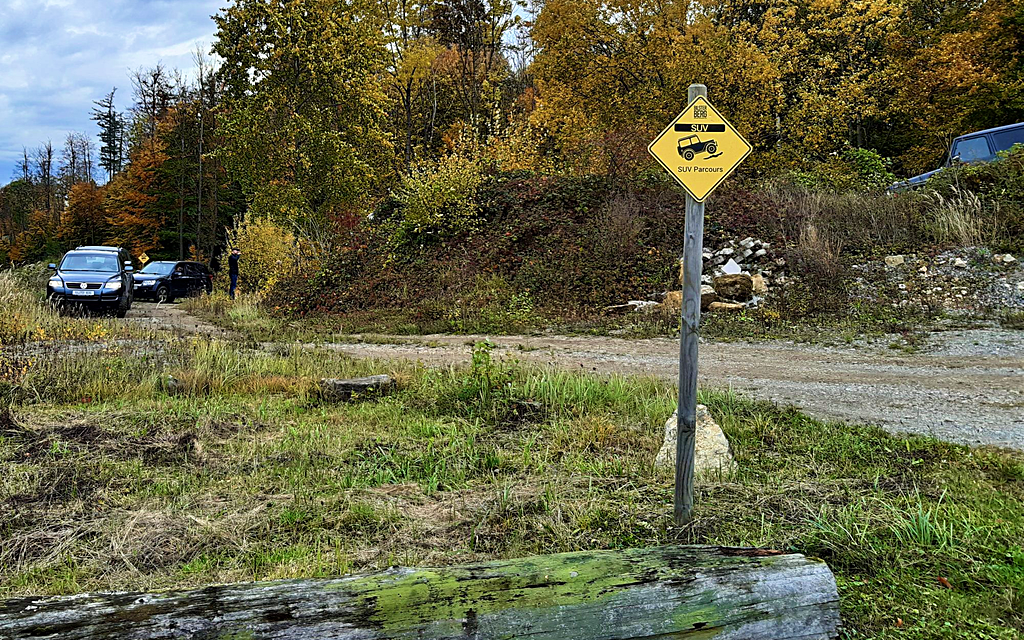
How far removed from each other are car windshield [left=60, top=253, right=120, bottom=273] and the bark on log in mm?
18123

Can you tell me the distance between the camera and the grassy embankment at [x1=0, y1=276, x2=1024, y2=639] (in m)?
3.39

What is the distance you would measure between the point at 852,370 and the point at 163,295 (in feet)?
77.6

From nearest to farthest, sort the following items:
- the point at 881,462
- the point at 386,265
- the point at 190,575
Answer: the point at 190,575
the point at 881,462
the point at 386,265

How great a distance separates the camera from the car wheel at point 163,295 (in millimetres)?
24812

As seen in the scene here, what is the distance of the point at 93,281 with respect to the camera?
55.7 feet

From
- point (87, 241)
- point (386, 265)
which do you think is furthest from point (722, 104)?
point (87, 241)

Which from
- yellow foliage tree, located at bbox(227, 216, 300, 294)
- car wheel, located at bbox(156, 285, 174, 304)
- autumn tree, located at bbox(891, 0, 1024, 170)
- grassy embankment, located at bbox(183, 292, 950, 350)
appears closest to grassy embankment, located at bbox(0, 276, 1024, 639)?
grassy embankment, located at bbox(183, 292, 950, 350)

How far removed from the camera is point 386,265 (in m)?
18.7

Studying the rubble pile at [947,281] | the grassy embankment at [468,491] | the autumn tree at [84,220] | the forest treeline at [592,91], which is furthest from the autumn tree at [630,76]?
the autumn tree at [84,220]

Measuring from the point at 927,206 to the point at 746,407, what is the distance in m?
12.1

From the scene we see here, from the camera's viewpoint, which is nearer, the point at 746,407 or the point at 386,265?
the point at 746,407

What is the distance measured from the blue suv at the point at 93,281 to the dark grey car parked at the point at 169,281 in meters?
A: 6.69

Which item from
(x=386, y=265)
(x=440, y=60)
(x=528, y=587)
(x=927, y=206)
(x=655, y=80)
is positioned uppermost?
(x=440, y=60)

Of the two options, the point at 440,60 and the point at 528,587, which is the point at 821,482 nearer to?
the point at 528,587
